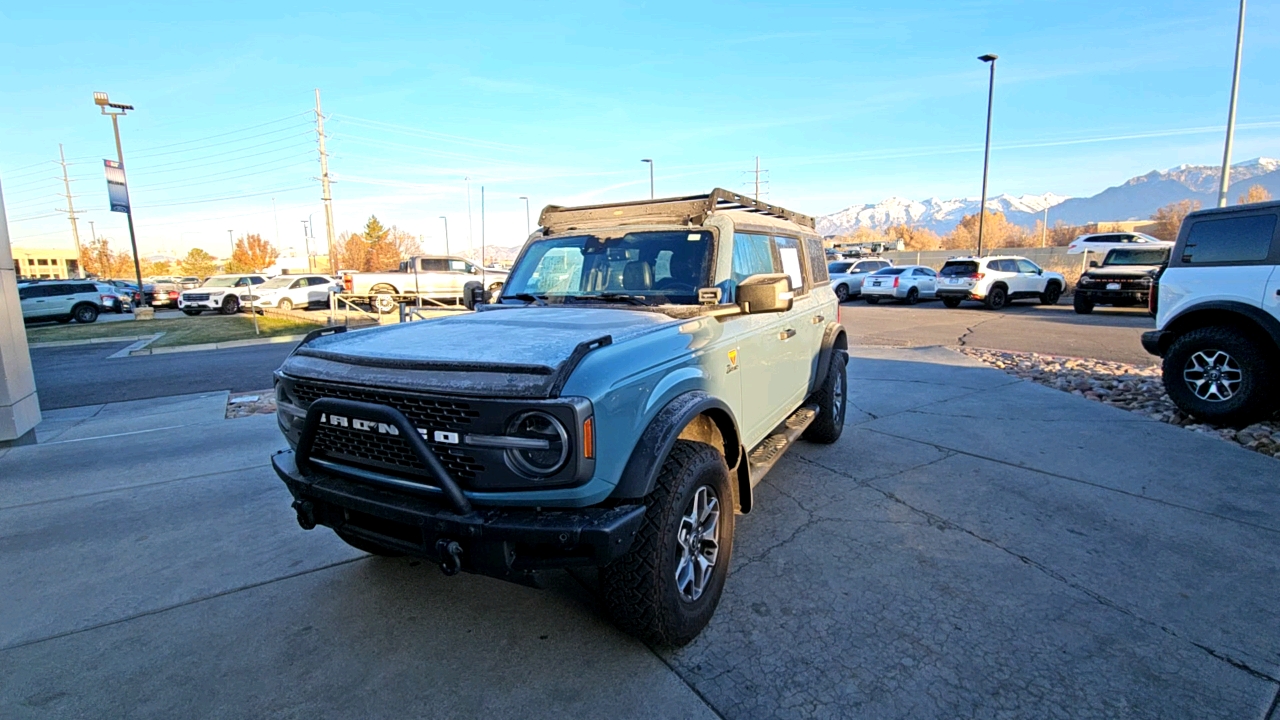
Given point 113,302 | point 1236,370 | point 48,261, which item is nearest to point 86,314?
point 113,302

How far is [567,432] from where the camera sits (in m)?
2.14

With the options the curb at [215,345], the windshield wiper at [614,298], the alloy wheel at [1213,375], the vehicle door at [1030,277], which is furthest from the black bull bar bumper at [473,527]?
the vehicle door at [1030,277]

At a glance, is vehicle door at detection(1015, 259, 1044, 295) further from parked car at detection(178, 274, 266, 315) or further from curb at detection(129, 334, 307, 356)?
parked car at detection(178, 274, 266, 315)

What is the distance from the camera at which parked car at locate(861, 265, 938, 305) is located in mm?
23922

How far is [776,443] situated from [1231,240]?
202 inches

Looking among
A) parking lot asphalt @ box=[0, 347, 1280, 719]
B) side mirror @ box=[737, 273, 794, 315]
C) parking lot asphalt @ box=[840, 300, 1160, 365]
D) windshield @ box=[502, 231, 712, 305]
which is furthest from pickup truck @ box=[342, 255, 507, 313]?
side mirror @ box=[737, 273, 794, 315]

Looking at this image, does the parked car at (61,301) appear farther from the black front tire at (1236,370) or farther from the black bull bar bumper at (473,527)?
the black front tire at (1236,370)

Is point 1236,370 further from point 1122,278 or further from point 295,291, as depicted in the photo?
point 295,291

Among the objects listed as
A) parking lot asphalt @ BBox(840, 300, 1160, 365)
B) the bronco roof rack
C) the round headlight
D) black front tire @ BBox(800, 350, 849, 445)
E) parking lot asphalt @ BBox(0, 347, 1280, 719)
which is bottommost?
parking lot asphalt @ BBox(840, 300, 1160, 365)

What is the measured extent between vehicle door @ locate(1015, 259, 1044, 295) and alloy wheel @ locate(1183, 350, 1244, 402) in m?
16.2

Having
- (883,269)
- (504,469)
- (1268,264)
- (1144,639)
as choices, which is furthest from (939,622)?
(883,269)

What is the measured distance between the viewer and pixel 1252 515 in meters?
3.88

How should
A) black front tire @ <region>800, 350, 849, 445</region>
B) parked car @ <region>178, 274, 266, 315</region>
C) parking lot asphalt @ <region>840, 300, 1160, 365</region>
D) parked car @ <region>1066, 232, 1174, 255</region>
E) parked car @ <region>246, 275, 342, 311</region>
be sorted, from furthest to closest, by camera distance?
1. parked car @ <region>178, 274, 266, 315</region>
2. parked car @ <region>1066, 232, 1174, 255</region>
3. parked car @ <region>246, 275, 342, 311</region>
4. parking lot asphalt @ <region>840, 300, 1160, 365</region>
5. black front tire @ <region>800, 350, 849, 445</region>

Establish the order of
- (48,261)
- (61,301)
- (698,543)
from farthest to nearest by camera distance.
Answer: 1. (48,261)
2. (61,301)
3. (698,543)
